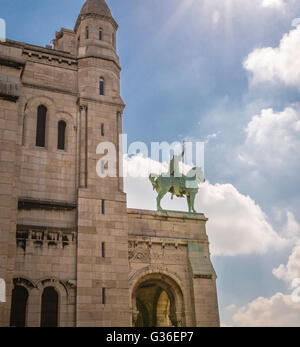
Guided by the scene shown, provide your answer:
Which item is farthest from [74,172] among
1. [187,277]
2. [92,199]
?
[187,277]

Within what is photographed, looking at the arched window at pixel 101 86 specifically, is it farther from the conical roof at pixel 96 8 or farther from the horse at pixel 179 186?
the horse at pixel 179 186

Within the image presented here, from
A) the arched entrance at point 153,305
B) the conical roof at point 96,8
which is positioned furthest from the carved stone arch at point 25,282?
the conical roof at point 96,8

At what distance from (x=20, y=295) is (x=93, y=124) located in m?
12.1

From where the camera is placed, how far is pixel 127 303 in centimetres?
2695

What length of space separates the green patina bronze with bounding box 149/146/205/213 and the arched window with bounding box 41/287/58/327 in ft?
32.6

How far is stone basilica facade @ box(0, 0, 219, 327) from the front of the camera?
2525 cm

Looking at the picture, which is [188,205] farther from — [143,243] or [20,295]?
[20,295]

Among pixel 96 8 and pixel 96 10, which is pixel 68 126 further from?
pixel 96 8

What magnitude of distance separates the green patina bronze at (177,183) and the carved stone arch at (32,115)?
27.8 ft

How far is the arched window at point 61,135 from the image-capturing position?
99.8ft

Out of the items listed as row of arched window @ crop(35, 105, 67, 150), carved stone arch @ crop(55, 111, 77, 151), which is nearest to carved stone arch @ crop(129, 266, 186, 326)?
carved stone arch @ crop(55, 111, 77, 151)

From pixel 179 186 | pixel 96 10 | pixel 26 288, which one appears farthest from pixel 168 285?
pixel 96 10

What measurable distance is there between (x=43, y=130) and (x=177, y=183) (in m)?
10.2

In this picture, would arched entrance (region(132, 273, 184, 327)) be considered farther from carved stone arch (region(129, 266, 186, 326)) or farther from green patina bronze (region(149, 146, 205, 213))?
green patina bronze (region(149, 146, 205, 213))
